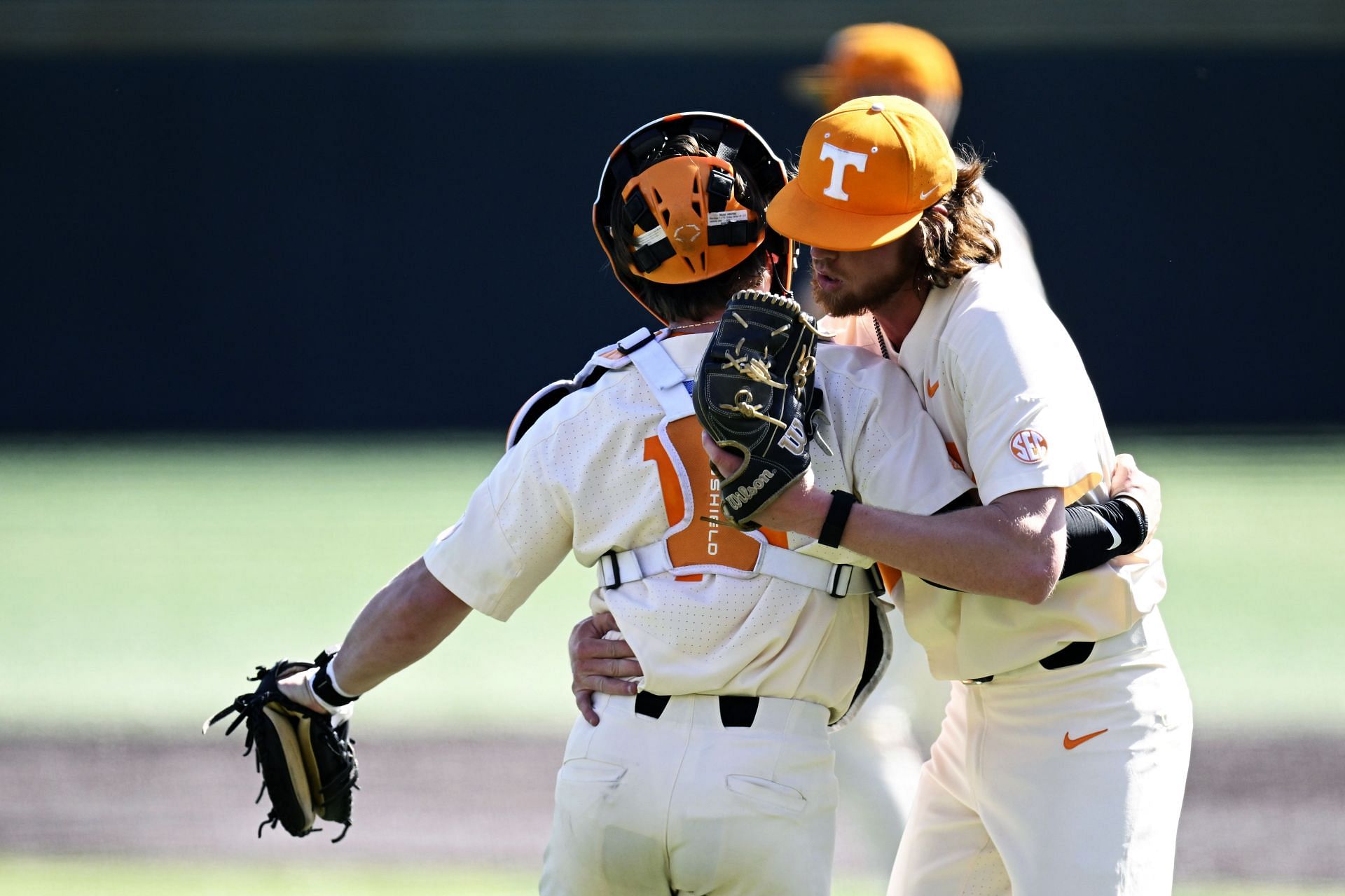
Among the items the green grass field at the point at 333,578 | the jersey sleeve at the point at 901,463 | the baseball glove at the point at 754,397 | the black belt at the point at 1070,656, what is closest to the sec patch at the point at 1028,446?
the jersey sleeve at the point at 901,463

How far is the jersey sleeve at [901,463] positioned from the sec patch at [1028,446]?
0.13 meters

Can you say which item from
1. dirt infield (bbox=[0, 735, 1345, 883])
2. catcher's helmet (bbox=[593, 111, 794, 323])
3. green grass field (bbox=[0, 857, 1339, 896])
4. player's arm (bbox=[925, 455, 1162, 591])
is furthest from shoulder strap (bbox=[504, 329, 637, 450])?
dirt infield (bbox=[0, 735, 1345, 883])

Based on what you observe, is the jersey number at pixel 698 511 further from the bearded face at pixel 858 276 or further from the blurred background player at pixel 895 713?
the blurred background player at pixel 895 713

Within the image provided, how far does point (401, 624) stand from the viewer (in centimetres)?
256

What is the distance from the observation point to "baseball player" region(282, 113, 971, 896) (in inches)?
90.1

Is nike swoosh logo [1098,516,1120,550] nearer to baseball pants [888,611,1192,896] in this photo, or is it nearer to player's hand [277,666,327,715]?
baseball pants [888,611,1192,896]

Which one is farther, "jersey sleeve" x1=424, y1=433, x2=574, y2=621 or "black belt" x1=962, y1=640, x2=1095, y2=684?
"black belt" x1=962, y1=640, x2=1095, y2=684

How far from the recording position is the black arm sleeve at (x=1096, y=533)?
96.6 inches

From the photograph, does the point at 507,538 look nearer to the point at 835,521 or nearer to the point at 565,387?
the point at 565,387

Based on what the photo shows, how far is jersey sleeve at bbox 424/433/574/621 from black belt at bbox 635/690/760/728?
0.95ft

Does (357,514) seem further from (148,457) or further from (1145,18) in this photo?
(1145,18)

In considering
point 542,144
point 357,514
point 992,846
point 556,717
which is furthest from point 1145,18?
point 992,846

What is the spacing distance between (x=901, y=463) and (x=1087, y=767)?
0.70m

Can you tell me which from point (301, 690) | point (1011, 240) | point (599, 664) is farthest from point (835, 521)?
point (1011, 240)
